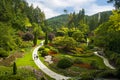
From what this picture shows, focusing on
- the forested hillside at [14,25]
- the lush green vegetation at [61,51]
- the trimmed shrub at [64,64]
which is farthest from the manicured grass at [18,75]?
the forested hillside at [14,25]

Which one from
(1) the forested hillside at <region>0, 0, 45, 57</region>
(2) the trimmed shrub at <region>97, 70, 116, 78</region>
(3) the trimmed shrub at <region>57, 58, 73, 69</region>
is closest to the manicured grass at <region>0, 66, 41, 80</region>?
(3) the trimmed shrub at <region>57, 58, 73, 69</region>

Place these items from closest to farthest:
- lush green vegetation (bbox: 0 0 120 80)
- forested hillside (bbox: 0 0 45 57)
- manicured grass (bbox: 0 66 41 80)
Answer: manicured grass (bbox: 0 66 41 80) → lush green vegetation (bbox: 0 0 120 80) → forested hillside (bbox: 0 0 45 57)

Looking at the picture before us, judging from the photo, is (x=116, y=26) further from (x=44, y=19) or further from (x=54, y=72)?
(x=44, y=19)

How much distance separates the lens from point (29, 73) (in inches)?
1284

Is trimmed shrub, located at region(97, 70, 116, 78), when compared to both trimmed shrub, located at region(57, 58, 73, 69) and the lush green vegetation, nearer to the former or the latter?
the lush green vegetation

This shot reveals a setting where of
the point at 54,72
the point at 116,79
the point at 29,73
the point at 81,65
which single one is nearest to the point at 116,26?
the point at 116,79

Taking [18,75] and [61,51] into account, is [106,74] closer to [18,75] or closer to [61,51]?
[18,75]

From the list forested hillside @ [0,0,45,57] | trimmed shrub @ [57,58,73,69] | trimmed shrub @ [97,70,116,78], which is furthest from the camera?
forested hillside @ [0,0,45,57]

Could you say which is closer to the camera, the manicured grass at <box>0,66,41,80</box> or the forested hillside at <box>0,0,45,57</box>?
the manicured grass at <box>0,66,41,80</box>

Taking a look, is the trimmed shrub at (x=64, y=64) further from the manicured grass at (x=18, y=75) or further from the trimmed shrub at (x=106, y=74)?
the manicured grass at (x=18, y=75)

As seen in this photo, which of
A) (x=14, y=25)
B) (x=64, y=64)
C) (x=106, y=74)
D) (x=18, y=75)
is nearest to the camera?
(x=18, y=75)

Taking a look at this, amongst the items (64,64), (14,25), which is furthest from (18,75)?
(14,25)

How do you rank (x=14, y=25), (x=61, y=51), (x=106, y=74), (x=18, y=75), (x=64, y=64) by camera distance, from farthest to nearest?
(x=14, y=25), (x=61, y=51), (x=64, y=64), (x=106, y=74), (x=18, y=75)

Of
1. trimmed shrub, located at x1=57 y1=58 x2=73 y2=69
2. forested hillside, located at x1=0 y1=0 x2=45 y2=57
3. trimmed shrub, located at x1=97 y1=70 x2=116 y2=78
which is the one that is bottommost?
Result: trimmed shrub, located at x1=97 y1=70 x2=116 y2=78
